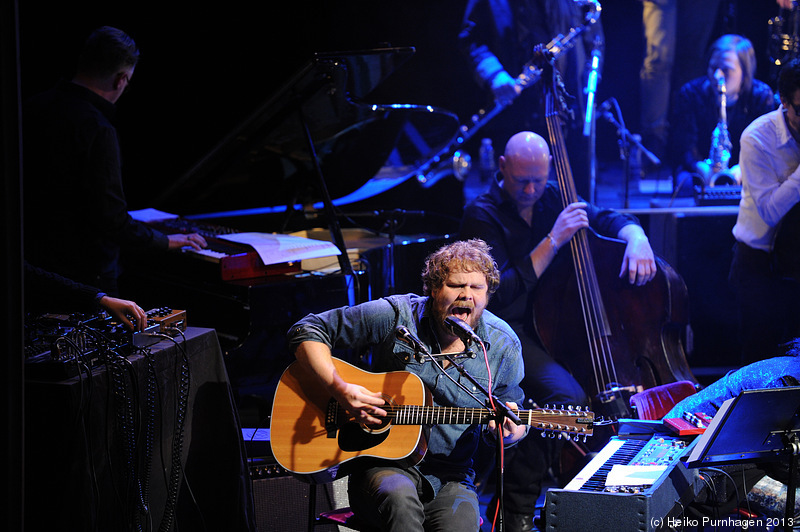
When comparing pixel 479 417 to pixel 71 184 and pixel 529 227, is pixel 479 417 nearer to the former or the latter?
pixel 529 227

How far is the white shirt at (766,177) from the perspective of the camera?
4.54 meters

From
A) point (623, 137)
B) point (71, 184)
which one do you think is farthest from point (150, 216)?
point (623, 137)

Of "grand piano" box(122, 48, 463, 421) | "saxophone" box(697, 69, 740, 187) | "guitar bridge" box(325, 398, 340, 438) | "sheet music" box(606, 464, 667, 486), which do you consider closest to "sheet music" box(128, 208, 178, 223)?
"grand piano" box(122, 48, 463, 421)

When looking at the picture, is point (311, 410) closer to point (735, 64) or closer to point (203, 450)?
point (203, 450)

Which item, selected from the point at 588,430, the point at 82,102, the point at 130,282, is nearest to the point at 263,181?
the point at 130,282

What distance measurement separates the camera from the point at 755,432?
2793mm

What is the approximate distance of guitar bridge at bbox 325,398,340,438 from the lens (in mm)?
2984

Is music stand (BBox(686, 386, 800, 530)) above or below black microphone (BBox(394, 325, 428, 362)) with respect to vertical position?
below

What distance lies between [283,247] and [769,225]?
9.67ft

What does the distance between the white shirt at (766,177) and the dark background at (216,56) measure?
1724 mm

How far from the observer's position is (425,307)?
320 centimetres

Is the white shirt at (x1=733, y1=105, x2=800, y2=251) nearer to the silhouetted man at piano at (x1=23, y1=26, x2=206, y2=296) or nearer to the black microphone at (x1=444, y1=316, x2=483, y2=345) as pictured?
the black microphone at (x1=444, y1=316, x2=483, y2=345)

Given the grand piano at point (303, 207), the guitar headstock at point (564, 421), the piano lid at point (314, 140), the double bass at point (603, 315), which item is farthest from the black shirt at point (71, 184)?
the double bass at point (603, 315)

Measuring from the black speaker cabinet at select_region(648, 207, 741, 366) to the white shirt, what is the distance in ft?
0.33
